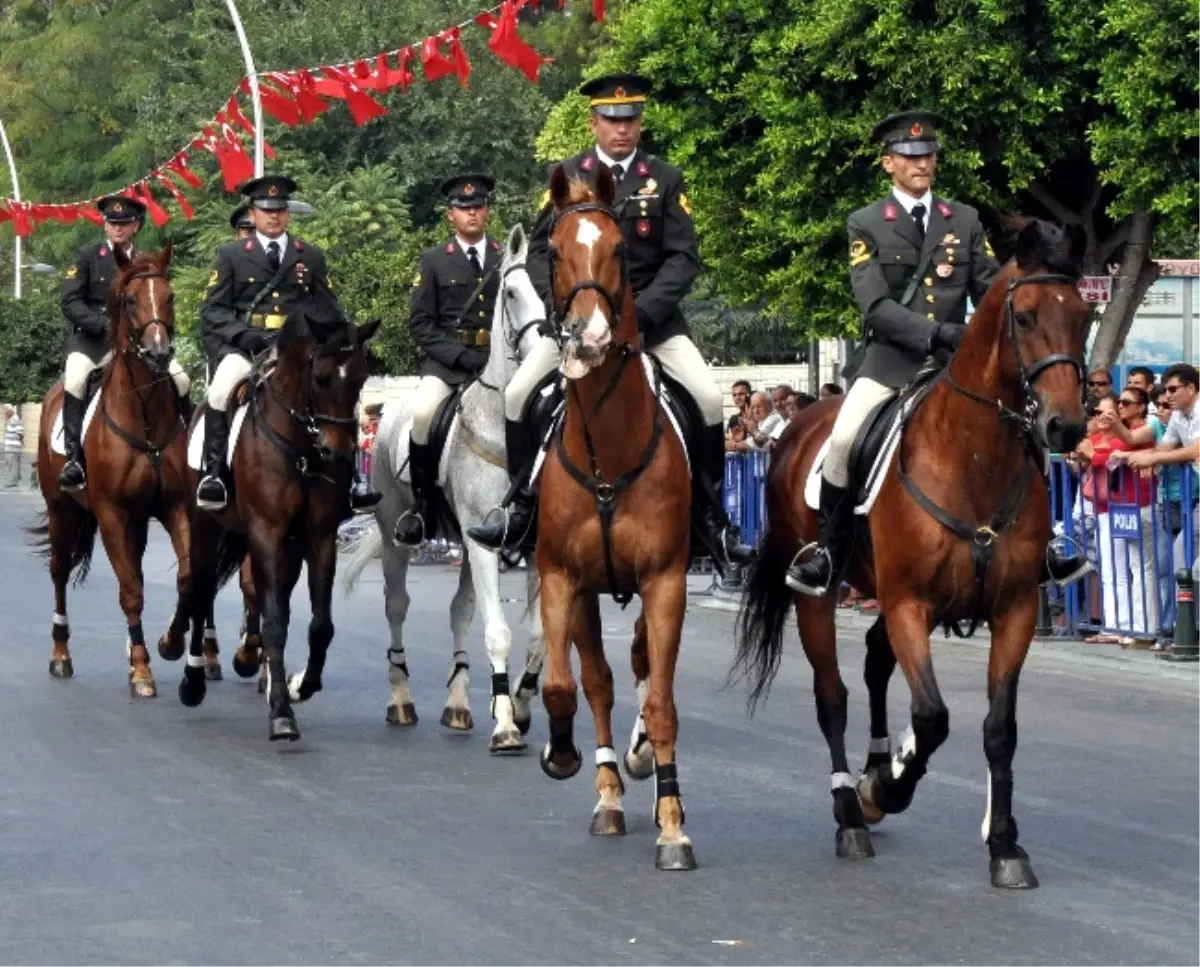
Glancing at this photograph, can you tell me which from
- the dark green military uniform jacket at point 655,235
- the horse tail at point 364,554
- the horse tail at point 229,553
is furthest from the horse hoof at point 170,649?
the dark green military uniform jacket at point 655,235

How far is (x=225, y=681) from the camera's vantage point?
17.6 meters

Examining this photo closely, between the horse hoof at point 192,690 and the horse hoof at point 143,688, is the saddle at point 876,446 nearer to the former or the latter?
the horse hoof at point 192,690

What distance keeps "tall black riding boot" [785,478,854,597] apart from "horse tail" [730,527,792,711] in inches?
30.2

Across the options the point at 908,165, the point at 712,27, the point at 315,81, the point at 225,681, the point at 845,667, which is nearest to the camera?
the point at 908,165

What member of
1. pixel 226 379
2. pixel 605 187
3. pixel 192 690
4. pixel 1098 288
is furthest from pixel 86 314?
pixel 1098 288

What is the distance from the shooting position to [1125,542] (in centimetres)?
1917

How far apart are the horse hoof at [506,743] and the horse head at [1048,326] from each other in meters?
4.61

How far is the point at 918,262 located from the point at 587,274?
1.68 metres

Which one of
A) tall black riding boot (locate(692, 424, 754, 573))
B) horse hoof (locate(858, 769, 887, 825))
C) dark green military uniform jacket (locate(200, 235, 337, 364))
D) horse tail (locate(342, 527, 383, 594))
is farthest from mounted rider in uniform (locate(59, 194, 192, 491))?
horse hoof (locate(858, 769, 887, 825))

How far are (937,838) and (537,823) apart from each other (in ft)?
5.51

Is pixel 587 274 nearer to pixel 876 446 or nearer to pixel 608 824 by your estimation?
pixel 876 446

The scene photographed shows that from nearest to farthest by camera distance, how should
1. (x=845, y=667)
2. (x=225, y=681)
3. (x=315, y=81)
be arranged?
(x=225, y=681) → (x=845, y=667) → (x=315, y=81)

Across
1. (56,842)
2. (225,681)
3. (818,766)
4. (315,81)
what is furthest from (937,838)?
(315,81)

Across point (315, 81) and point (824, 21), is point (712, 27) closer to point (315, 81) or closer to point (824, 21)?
→ point (824, 21)
